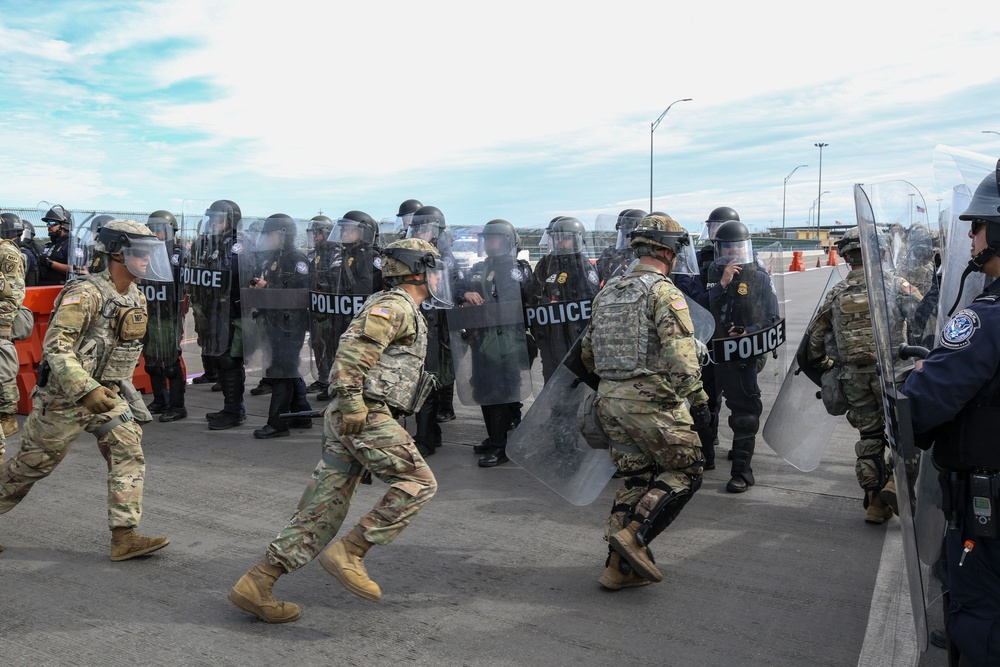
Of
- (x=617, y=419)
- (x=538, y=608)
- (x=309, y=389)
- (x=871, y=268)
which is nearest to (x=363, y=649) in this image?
(x=538, y=608)

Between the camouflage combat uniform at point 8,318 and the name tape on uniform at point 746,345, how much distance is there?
15.6 ft

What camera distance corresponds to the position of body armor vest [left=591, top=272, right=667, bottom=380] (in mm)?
3922

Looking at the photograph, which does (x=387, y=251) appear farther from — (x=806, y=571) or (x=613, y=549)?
(x=806, y=571)

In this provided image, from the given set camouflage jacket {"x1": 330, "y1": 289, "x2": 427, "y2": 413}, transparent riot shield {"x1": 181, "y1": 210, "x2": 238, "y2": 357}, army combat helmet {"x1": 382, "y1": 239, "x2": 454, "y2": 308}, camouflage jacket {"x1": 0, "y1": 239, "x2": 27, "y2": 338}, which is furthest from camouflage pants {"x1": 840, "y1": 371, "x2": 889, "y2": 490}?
camouflage jacket {"x1": 0, "y1": 239, "x2": 27, "y2": 338}

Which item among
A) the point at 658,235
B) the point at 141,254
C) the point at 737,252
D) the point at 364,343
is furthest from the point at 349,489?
the point at 737,252

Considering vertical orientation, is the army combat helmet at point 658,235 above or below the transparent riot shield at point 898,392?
above

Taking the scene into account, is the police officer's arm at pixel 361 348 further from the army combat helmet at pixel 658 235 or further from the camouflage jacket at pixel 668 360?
the army combat helmet at pixel 658 235

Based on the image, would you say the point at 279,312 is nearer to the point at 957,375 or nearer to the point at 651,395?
the point at 651,395

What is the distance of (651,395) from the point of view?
3.93 m

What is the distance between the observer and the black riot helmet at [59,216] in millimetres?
9438

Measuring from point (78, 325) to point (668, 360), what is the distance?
9.78 ft

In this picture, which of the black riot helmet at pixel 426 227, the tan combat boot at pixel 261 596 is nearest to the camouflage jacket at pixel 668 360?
the tan combat boot at pixel 261 596

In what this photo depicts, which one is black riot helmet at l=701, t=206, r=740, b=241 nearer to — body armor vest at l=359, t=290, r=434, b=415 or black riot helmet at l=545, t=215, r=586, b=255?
black riot helmet at l=545, t=215, r=586, b=255

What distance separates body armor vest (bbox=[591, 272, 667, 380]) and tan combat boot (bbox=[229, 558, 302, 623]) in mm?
1829
